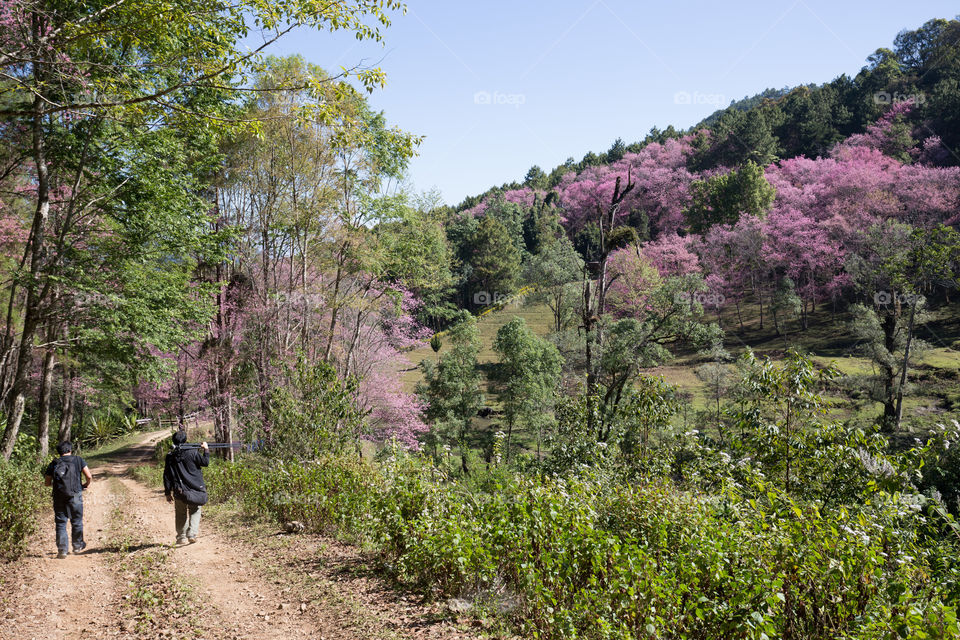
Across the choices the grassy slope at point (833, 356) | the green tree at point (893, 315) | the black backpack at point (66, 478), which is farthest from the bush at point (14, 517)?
the green tree at point (893, 315)

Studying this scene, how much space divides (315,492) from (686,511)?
16.7 feet

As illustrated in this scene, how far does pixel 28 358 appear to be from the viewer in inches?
384

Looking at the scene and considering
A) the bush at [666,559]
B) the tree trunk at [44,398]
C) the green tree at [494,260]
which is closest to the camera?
the bush at [666,559]

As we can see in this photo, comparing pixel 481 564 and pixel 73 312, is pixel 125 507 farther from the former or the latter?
pixel 481 564

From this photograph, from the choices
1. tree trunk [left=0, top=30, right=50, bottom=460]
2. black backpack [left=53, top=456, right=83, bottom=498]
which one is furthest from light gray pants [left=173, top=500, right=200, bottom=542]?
tree trunk [left=0, top=30, right=50, bottom=460]

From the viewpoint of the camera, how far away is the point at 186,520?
710cm

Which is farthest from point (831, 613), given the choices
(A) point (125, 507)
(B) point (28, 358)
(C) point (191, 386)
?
(C) point (191, 386)

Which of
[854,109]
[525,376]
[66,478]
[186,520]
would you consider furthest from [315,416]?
[854,109]

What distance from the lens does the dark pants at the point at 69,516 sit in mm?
6379

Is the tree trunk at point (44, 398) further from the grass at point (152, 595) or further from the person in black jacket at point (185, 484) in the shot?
the person in black jacket at point (185, 484)

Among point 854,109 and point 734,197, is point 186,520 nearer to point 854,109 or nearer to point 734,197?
point 734,197

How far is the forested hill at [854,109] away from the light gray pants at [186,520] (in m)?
57.0

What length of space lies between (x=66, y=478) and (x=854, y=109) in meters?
69.0

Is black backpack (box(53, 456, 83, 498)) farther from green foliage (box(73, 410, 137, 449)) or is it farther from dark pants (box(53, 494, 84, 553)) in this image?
green foliage (box(73, 410, 137, 449))
